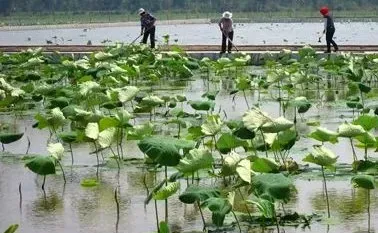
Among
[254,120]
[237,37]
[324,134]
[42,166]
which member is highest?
[254,120]

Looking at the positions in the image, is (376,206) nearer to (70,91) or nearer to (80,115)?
(80,115)

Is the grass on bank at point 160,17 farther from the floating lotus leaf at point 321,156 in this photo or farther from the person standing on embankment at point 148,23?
the floating lotus leaf at point 321,156

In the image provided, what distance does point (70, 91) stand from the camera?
9055mm

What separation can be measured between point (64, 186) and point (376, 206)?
1.92 metres

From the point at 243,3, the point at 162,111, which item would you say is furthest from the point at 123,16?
the point at 162,111

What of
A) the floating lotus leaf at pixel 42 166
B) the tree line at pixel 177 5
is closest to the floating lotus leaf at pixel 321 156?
the floating lotus leaf at pixel 42 166

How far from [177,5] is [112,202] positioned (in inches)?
3270

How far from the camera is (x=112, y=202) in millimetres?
5684

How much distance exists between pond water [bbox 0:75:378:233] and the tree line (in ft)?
237

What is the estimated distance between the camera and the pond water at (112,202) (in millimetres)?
5094

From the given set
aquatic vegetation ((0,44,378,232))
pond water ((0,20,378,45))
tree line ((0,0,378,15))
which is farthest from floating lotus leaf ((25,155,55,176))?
tree line ((0,0,378,15))

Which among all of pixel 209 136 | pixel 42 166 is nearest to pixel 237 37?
pixel 209 136

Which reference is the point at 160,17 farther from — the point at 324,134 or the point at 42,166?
the point at 324,134

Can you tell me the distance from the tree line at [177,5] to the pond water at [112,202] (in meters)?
72.1
